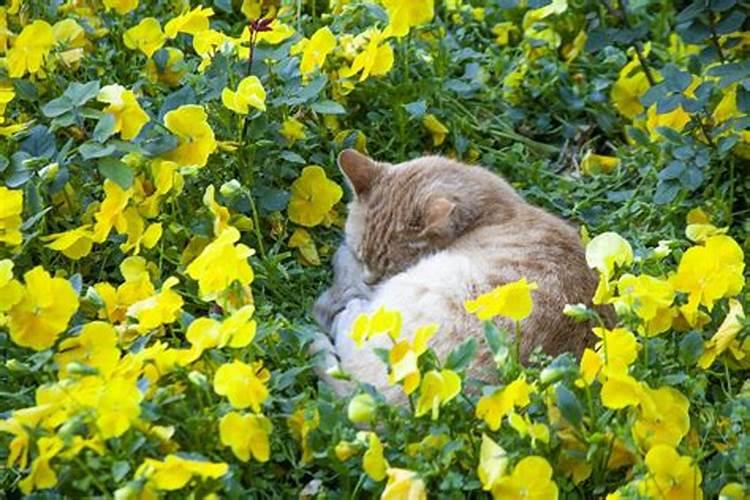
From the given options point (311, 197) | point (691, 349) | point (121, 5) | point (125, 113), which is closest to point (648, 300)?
point (691, 349)

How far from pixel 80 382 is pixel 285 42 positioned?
4.63ft

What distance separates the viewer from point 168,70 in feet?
12.5

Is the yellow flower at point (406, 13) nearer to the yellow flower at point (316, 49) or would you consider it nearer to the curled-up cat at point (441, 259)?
the yellow flower at point (316, 49)

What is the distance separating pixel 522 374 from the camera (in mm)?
2691

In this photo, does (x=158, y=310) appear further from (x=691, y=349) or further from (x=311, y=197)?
(x=691, y=349)

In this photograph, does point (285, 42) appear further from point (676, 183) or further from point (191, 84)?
point (676, 183)

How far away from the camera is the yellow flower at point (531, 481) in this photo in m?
2.55

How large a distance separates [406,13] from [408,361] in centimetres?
122

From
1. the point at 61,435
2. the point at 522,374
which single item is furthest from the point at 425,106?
the point at 61,435

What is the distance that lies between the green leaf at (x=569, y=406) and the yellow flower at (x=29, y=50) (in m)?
1.59

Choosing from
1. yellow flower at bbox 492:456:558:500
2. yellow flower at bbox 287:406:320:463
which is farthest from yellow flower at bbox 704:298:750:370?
yellow flower at bbox 287:406:320:463

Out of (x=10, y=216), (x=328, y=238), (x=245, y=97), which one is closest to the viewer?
(x=10, y=216)

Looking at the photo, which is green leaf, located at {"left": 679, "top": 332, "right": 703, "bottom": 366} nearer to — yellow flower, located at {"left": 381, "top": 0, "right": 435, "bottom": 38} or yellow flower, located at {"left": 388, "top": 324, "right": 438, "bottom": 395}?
yellow flower, located at {"left": 388, "top": 324, "right": 438, "bottom": 395}

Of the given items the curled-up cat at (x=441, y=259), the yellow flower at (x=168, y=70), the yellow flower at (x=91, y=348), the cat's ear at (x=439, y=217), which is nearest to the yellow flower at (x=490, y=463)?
the curled-up cat at (x=441, y=259)
